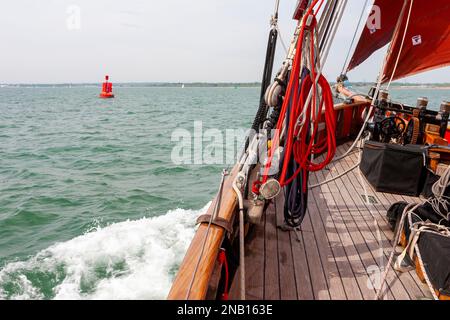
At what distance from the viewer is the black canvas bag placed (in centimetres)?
390

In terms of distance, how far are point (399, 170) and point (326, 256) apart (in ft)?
6.42

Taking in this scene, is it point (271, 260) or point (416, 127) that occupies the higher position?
point (416, 127)

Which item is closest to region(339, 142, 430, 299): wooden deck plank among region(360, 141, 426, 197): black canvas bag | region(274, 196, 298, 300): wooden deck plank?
region(360, 141, 426, 197): black canvas bag

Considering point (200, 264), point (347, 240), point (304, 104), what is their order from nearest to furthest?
point (200, 264)
point (304, 104)
point (347, 240)

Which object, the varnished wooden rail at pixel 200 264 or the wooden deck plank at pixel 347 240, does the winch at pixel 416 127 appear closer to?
the wooden deck plank at pixel 347 240

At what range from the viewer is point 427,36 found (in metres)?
5.20

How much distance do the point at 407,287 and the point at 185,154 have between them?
38.4 ft

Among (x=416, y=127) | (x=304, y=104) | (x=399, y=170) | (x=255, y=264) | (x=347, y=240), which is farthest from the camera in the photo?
(x=416, y=127)

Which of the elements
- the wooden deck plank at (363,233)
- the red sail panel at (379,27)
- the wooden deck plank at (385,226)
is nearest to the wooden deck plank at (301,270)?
the wooden deck plank at (363,233)

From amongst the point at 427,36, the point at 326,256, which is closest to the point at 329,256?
the point at 326,256

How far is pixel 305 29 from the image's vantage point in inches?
77.9

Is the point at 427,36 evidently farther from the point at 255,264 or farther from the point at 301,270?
the point at 255,264

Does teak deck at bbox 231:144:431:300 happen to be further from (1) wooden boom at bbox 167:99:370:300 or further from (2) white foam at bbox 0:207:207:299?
(2) white foam at bbox 0:207:207:299

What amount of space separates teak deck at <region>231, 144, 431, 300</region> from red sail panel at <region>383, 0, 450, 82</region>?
250 centimetres
